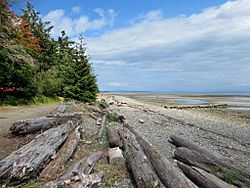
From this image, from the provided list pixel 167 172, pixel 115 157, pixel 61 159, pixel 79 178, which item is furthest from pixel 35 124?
pixel 167 172

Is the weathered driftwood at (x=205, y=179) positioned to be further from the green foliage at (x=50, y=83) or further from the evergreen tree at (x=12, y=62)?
the green foliage at (x=50, y=83)

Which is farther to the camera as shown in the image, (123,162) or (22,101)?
(22,101)

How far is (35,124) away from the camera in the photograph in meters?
8.06

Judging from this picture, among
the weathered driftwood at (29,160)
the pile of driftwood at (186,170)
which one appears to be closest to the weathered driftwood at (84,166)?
the weathered driftwood at (29,160)

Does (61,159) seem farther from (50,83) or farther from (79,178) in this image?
(50,83)

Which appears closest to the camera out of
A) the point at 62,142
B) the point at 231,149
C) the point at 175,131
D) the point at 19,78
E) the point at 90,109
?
the point at 62,142

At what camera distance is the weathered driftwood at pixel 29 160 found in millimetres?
4520

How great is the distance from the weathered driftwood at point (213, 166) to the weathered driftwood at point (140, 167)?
110 cm

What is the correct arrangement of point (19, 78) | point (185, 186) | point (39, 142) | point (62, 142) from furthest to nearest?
point (19, 78), point (62, 142), point (39, 142), point (185, 186)

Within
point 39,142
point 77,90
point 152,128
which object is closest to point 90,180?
point 39,142

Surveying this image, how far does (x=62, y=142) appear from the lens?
21.5 ft

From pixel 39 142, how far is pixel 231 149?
6.21 metres

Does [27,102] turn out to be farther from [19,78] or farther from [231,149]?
[231,149]

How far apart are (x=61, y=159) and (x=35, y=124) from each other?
A: 289 centimetres
